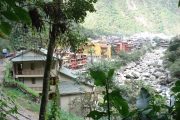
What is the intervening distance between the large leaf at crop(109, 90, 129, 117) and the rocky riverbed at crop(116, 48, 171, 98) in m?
23.1

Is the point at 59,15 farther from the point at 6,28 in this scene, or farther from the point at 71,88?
the point at 71,88

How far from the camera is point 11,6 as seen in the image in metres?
0.70

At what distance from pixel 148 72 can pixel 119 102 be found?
2972cm

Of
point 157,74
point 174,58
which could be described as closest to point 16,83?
point 174,58

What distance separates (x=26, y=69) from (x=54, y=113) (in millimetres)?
10710

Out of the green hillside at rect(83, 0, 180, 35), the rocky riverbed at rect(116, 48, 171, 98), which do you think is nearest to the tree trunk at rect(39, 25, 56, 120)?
the rocky riverbed at rect(116, 48, 171, 98)

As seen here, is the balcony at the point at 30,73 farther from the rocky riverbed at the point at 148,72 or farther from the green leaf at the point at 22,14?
the green leaf at the point at 22,14

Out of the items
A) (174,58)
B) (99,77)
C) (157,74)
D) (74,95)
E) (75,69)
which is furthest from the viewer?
(157,74)

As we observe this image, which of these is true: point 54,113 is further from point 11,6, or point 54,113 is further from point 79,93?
point 79,93

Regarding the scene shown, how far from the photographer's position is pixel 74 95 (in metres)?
16.8

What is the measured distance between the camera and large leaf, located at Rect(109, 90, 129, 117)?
0.95m

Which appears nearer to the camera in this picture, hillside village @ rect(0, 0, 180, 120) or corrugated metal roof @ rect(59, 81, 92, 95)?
hillside village @ rect(0, 0, 180, 120)

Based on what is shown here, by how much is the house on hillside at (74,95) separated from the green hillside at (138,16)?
34.0m

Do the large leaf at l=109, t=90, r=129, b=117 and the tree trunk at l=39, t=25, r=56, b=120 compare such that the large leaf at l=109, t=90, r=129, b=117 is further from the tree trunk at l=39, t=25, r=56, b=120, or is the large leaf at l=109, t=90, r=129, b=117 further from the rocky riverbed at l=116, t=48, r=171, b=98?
the rocky riverbed at l=116, t=48, r=171, b=98
